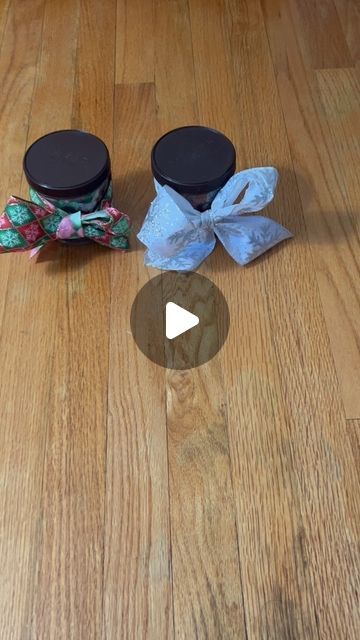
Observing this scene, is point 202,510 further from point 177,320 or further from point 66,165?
point 66,165

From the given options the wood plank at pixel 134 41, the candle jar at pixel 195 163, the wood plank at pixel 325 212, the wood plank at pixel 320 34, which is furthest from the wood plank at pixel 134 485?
the wood plank at pixel 320 34

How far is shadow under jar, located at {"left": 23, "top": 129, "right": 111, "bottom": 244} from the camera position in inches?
28.5

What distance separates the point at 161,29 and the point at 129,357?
0.67 m

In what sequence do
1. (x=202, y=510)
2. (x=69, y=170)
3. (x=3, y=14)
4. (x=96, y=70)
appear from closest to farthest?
(x=202, y=510) → (x=69, y=170) → (x=96, y=70) → (x=3, y=14)

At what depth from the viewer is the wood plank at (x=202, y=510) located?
56cm

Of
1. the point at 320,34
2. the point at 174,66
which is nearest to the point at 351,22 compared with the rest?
the point at 320,34

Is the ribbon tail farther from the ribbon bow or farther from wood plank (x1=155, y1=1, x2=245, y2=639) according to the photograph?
wood plank (x1=155, y1=1, x2=245, y2=639)

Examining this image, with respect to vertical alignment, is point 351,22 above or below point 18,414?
above

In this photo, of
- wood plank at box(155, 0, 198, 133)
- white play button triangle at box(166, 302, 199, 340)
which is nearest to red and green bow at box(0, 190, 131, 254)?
white play button triangle at box(166, 302, 199, 340)

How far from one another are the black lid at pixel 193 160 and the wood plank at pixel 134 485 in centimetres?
10
